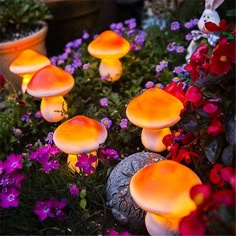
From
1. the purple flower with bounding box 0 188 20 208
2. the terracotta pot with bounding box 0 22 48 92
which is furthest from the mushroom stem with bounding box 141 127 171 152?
the terracotta pot with bounding box 0 22 48 92

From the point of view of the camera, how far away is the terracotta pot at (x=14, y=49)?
2814 millimetres

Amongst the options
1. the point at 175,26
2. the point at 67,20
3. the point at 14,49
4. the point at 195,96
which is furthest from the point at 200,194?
the point at 67,20

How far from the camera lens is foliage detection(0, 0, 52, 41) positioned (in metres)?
2.91

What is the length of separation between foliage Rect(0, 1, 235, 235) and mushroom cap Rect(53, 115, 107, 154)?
114mm

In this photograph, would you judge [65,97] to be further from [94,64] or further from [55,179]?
[55,179]

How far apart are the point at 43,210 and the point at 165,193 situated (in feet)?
1.73

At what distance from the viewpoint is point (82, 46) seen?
9.85 feet

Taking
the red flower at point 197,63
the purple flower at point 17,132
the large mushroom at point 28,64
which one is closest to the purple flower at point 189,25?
the large mushroom at point 28,64

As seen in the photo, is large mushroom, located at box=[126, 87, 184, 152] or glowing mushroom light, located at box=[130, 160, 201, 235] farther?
large mushroom, located at box=[126, 87, 184, 152]

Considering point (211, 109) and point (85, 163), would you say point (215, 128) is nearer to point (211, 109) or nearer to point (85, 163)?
point (211, 109)

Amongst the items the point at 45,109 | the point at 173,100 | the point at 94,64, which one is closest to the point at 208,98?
the point at 173,100

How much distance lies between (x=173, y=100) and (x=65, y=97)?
86 cm

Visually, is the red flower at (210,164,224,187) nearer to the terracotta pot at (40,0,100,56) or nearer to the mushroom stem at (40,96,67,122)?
the mushroom stem at (40,96,67,122)

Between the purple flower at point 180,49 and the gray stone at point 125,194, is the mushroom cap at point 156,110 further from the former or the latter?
the purple flower at point 180,49
